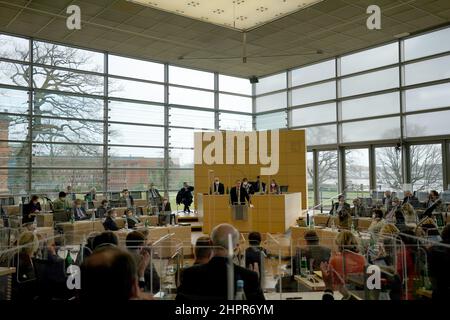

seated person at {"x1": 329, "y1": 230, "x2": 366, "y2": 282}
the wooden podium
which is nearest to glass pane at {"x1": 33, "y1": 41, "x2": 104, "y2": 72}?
→ the wooden podium

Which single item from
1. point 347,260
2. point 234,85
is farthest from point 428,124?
point 347,260

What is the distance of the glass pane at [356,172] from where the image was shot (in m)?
14.1

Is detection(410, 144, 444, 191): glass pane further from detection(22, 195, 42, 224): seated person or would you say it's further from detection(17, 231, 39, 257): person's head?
detection(17, 231, 39, 257): person's head

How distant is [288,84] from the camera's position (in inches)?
651

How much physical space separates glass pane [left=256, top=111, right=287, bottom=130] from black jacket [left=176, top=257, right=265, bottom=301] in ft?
47.7

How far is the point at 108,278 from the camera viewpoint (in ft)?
5.33

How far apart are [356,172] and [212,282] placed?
13.0 m

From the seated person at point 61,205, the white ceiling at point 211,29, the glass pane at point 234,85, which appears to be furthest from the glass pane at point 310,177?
the seated person at point 61,205

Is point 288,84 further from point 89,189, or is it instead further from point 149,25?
point 89,189

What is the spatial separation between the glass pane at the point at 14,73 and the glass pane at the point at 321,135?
34.0 feet

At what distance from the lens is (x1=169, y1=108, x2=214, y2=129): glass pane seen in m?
15.5

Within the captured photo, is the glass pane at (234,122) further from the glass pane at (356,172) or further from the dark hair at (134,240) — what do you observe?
the dark hair at (134,240)

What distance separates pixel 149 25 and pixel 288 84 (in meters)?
7.10
